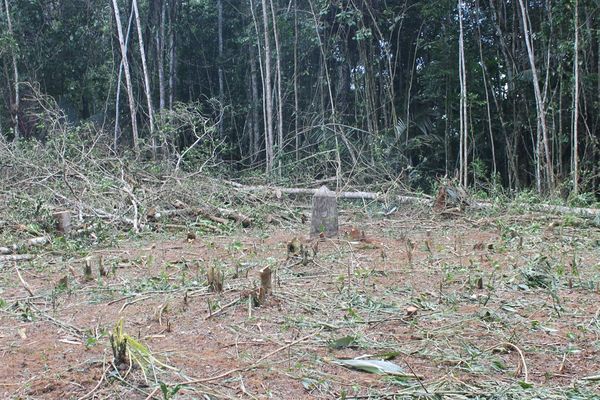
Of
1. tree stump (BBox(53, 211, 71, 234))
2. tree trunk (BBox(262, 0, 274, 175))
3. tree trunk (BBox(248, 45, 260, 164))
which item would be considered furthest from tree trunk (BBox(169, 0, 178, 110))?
tree stump (BBox(53, 211, 71, 234))

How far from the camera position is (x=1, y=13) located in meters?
13.7

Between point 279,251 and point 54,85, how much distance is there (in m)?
12.2

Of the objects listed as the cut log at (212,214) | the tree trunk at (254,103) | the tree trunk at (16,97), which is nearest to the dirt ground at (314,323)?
the cut log at (212,214)

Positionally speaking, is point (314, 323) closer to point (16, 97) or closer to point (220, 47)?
point (16, 97)

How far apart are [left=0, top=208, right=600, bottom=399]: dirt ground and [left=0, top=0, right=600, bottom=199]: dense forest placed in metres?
3.97

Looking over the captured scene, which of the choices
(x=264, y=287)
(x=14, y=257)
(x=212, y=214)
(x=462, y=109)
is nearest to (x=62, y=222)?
(x=14, y=257)

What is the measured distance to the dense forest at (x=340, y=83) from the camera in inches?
395

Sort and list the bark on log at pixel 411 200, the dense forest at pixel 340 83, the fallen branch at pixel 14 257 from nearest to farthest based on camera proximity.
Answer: the fallen branch at pixel 14 257
the bark on log at pixel 411 200
the dense forest at pixel 340 83

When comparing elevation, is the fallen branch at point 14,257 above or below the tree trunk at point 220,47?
below

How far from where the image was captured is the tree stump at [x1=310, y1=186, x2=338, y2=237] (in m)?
6.57

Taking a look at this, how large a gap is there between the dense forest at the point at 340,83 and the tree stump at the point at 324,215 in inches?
104

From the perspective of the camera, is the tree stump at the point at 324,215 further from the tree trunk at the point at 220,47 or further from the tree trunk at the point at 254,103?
the tree trunk at the point at 220,47

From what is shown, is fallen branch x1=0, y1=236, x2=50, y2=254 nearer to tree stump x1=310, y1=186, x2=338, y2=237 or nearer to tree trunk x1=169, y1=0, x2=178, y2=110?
tree stump x1=310, y1=186, x2=338, y2=237

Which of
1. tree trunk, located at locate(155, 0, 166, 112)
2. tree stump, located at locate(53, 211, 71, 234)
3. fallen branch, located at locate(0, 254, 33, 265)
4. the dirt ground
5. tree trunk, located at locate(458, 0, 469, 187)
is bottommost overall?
the dirt ground
